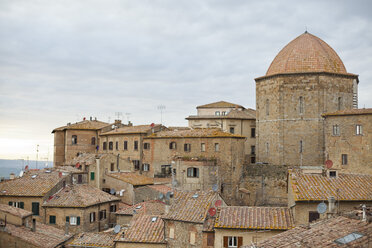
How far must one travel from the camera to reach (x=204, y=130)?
5119 centimetres

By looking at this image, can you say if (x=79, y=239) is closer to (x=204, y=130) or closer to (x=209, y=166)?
(x=209, y=166)

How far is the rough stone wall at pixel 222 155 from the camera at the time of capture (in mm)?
47250

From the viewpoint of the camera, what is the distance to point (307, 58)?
50.2 meters

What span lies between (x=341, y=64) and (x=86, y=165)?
99.6 feet

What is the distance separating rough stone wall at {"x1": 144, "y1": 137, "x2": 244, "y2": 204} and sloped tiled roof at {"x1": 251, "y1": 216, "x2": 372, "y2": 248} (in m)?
25.1

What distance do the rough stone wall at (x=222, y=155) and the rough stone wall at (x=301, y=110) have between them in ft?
14.3

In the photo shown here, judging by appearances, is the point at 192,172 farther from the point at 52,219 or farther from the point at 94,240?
the point at 94,240

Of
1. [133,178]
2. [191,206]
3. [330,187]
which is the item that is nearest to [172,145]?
[133,178]

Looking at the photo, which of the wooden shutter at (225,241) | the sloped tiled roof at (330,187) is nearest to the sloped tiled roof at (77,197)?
the wooden shutter at (225,241)

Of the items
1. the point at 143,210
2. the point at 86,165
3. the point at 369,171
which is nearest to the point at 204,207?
the point at 143,210

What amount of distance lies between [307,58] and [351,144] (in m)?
16.5

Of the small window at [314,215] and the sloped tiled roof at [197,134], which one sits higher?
the sloped tiled roof at [197,134]

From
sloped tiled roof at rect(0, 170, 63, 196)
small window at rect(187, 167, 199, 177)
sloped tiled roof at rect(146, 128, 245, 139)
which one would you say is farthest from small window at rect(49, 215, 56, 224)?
sloped tiled roof at rect(146, 128, 245, 139)

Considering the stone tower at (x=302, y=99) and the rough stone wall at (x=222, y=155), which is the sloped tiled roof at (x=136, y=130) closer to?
the rough stone wall at (x=222, y=155)
